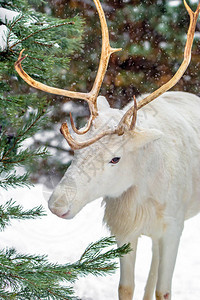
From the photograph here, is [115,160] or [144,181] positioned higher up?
[115,160]

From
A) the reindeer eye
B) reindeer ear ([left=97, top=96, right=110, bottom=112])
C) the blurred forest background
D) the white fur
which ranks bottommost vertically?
the blurred forest background

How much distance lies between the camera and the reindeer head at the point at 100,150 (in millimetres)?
2457

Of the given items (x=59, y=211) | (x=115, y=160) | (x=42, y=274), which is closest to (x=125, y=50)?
(x=115, y=160)

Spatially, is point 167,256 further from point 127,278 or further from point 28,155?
point 28,155

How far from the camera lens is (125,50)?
23.7 feet

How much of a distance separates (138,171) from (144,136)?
277 millimetres

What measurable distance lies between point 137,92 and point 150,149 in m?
4.60

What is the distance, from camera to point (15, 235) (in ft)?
16.1

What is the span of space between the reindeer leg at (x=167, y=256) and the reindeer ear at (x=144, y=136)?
639 mm

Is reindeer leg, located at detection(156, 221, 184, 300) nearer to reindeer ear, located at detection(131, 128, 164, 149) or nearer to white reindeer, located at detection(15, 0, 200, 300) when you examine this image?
white reindeer, located at detection(15, 0, 200, 300)

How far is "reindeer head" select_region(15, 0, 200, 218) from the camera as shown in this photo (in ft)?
8.06

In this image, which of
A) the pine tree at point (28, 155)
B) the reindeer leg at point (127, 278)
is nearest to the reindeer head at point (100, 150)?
the pine tree at point (28, 155)

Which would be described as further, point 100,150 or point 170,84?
point 170,84

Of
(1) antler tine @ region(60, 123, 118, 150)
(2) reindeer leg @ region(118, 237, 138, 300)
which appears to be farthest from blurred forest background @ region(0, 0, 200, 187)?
(1) antler tine @ region(60, 123, 118, 150)
